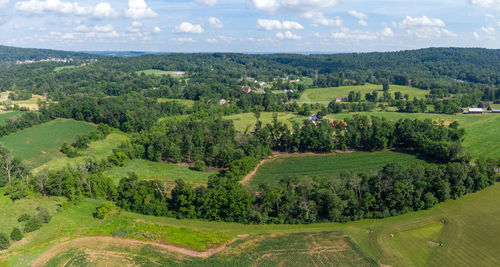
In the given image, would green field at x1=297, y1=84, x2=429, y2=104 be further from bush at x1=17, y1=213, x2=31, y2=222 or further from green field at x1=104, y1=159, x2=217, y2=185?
bush at x1=17, y1=213, x2=31, y2=222

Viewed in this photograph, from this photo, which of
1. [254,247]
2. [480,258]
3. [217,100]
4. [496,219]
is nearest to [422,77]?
[217,100]

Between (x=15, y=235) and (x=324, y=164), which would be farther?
(x=324, y=164)

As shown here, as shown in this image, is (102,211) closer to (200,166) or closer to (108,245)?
(108,245)

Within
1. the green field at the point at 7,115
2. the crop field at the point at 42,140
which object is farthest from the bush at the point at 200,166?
the green field at the point at 7,115

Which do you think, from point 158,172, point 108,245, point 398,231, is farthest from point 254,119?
point 108,245

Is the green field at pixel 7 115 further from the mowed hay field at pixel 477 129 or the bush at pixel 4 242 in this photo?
the mowed hay field at pixel 477 129

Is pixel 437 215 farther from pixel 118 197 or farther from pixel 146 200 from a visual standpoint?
pixel 118 197
